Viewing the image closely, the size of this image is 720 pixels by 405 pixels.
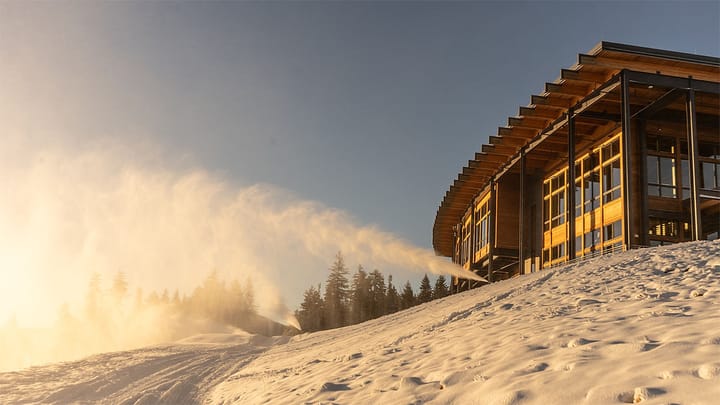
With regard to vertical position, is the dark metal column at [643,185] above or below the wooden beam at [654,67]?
below

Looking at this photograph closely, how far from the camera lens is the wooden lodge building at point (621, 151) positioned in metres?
19.8

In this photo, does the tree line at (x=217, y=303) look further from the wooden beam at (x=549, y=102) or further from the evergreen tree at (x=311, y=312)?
the wooden beam at (x=549, y=102)

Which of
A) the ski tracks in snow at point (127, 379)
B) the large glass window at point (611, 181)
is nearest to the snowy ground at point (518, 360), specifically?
the ski tracks in snow at point (127, 379)

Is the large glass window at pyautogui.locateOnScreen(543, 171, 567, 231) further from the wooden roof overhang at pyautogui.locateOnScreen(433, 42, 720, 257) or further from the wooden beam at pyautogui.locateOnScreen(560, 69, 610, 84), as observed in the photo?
the wooden beam at pyautogui.locateOnScreen(560, 69, 610, 84)

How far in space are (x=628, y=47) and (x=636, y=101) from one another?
2647 mm

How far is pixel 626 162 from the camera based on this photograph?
64.1 feet

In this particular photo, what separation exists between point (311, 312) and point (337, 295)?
12.6 feet

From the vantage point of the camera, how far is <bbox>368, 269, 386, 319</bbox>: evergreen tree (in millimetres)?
72438

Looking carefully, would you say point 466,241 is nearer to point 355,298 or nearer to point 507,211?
point 507,211

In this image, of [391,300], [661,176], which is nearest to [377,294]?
[391,300]

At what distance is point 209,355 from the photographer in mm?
20000

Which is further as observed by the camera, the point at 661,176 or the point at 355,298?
the point at 355,298

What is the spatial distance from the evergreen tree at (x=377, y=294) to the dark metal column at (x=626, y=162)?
2129 inches

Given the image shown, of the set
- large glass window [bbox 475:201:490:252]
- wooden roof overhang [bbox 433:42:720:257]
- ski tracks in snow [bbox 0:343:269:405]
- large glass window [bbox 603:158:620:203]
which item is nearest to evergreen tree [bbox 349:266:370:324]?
large glass window [bbox 475:201:490:252]
